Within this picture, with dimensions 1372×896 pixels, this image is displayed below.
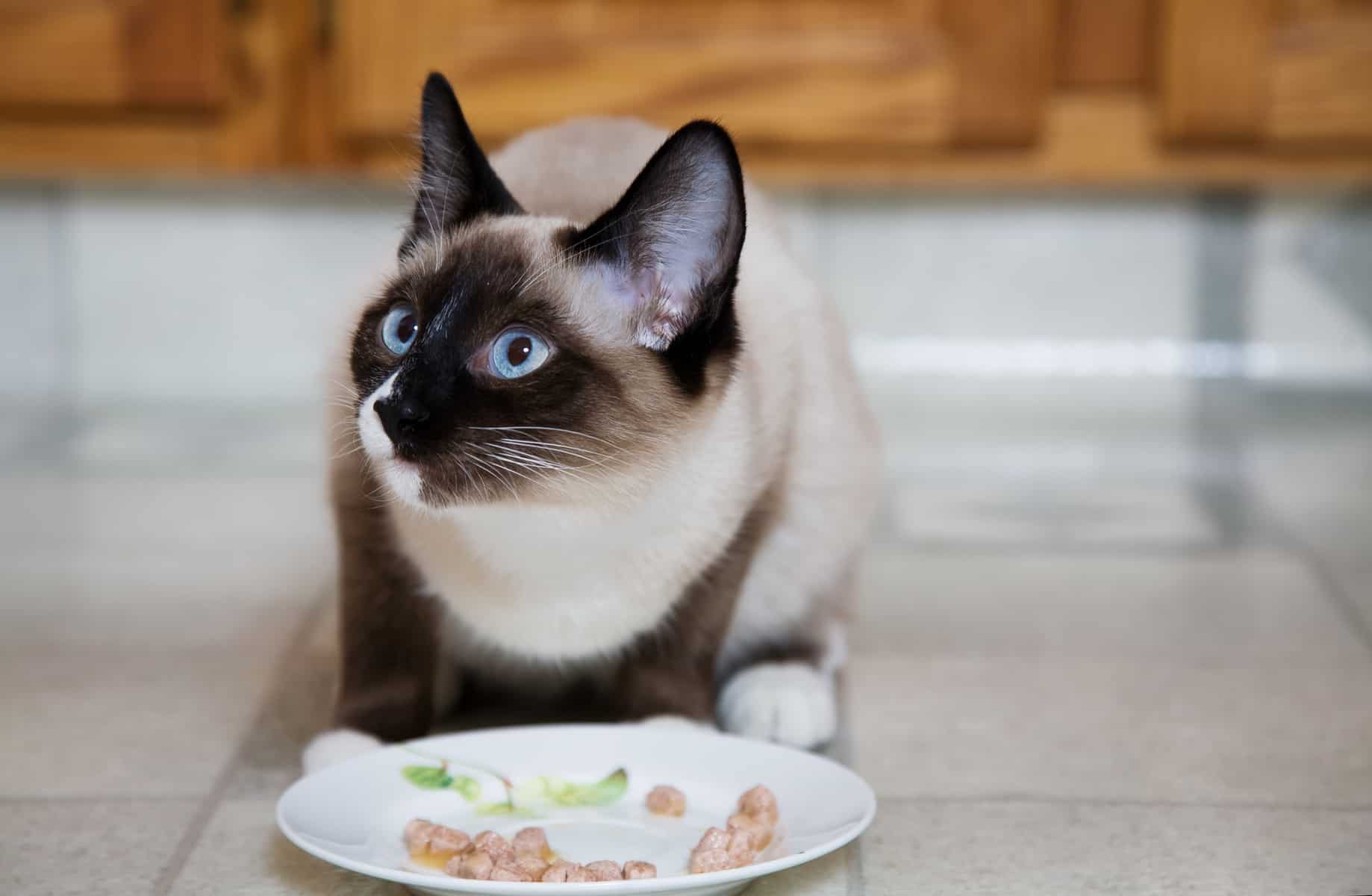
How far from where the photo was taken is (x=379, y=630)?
143cm

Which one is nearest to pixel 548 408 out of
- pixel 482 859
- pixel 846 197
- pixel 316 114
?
pixel 482 859

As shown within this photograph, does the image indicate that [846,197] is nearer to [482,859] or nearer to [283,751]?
[283,751]

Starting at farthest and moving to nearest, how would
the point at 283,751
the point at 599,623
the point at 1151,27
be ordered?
the point at 1151,27, the point at 283,751, the point at 599,623

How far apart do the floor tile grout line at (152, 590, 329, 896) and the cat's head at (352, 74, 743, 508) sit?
328 mm

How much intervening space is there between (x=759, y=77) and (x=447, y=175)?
1.42m

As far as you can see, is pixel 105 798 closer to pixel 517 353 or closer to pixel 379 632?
pixel 379 632

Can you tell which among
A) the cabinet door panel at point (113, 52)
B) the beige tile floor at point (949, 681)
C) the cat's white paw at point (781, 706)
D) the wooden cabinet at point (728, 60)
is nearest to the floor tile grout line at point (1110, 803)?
the beige tile floor at point (949, 681)

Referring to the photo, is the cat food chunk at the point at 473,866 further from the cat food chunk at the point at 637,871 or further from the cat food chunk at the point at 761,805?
the cat food chunk at the point at 761,805

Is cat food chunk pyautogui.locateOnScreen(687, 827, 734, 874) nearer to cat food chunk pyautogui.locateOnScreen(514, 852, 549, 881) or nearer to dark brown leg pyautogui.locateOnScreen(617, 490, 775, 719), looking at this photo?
cat food chunk pyautogui.locateOnScreen(514, 852, 549, 881)

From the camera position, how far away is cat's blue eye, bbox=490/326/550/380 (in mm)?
1189

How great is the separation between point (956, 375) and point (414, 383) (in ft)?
7.23

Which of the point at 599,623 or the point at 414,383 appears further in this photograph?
the point at 599,623

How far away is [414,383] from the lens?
116cm

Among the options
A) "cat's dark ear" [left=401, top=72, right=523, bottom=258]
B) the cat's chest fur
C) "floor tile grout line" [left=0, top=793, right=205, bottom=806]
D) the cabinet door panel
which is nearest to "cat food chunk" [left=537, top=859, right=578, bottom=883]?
the cat's chest fur
